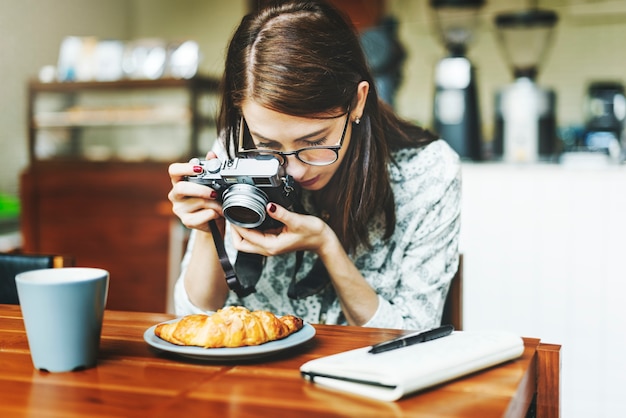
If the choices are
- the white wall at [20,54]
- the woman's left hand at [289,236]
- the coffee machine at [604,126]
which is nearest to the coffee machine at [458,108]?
the coffee machine at [604,126]

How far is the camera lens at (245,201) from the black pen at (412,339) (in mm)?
236

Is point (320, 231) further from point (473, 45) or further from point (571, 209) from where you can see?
point (473, 45)

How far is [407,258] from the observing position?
3.57 feet

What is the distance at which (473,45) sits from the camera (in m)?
3.40

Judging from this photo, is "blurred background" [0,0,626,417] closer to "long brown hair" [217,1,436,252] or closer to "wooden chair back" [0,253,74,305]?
"long brown hair" [217,1,436,252]

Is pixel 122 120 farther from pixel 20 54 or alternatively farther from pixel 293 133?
pixel 293 133

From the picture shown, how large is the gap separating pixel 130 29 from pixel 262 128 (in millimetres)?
3251

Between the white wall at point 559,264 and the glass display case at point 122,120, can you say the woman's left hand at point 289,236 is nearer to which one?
the white wall at point 559,264

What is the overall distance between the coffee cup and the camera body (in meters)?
0.21

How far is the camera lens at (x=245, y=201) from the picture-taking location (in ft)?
2.57

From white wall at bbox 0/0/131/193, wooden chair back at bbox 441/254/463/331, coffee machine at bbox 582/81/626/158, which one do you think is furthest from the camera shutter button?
white wall at bbox 0/0/131/193

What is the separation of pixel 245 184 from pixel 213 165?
0.05m

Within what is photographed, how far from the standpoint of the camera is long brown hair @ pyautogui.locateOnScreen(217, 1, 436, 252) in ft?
3.20

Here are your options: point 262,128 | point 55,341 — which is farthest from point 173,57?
point 55,341
